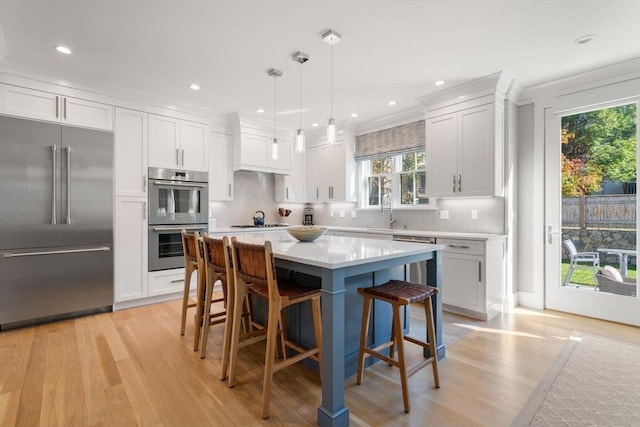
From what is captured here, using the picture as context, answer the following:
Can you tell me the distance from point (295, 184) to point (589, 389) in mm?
4620

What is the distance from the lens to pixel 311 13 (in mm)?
2289

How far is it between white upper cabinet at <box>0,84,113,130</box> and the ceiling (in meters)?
0.21

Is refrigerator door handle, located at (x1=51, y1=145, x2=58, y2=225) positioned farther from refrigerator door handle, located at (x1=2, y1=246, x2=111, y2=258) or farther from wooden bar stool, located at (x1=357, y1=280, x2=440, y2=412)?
wooden bar stool, located at (x1=357, y1=280, x2=440, y2=412)

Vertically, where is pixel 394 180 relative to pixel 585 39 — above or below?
below

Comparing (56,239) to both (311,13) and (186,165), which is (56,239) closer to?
(186,165)

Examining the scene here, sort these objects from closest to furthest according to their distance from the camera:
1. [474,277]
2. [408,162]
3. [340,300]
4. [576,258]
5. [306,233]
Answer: [340,300], [306,233], [474,277], [576,258], [408,162]

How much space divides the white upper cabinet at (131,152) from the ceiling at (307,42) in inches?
10.9

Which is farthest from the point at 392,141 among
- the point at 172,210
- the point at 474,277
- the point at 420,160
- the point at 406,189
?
the point at 172,210

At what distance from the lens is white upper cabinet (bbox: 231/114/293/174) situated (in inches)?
190

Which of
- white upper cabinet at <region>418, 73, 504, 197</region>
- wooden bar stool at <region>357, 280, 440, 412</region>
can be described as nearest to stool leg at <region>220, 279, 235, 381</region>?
wooden bar stool at <region>357, 280, 440, 412</region>

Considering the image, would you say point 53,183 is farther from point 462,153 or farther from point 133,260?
point 462,153

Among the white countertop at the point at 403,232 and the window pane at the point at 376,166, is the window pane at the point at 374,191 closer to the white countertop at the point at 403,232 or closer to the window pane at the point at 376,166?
the window pane at the point at 376,166

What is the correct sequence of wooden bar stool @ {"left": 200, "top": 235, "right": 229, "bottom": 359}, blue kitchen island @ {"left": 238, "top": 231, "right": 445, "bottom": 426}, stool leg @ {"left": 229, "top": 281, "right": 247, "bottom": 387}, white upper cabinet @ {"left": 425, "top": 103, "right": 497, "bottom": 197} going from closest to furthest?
blue kitchen island @ {"left": 238, "top": 231, "right": 445, "bottom": 426} → stool leg @ {"left": 229, "top": 281, "right": 247, "bottom": 387} → wooden bar stool @ {"left": 200, "top": 235, "right": 229, "bottom": 359} → white upper cabinet @ {"left": 425, "top": 103, "right": 497, "bottom": 197}

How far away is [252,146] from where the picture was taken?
194 inches
